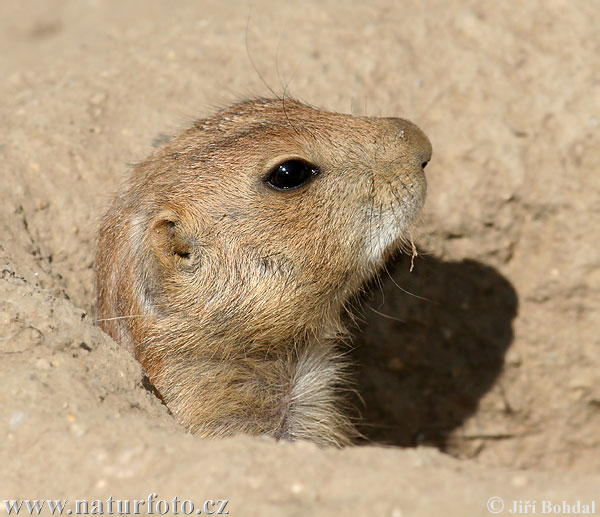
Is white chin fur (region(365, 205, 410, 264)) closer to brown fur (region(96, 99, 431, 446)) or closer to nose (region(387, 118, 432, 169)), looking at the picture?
brown fur (region(96, 99, 431, 446))

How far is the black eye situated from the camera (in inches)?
127

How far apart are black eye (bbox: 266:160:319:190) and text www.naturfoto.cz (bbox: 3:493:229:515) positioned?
4.88 ft

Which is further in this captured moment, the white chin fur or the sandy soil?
the sandy soil

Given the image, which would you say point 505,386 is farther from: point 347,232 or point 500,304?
point 347,232

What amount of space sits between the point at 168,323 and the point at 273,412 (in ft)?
2.08

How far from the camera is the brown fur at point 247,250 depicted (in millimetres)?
3229

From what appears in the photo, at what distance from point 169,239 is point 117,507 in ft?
4.40

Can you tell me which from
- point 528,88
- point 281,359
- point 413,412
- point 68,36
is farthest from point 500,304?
point 68,36

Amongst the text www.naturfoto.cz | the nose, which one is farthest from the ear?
the text www.naturfoto.cz

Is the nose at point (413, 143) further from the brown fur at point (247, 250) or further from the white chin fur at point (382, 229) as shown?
the white chin fur at point (382, 229)

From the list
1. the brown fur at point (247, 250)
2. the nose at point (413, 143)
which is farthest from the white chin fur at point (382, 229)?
the nose at point (413, 143)

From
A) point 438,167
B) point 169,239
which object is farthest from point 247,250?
point 438,167

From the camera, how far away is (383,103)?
4656mm

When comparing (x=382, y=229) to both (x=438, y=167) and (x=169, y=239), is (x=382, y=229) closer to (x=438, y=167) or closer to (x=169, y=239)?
(x=169, y=239)
